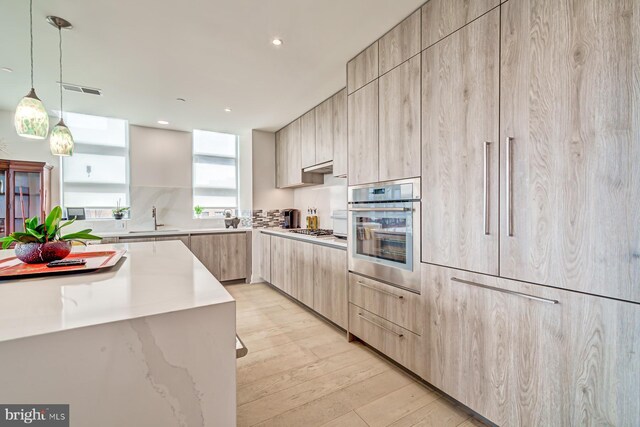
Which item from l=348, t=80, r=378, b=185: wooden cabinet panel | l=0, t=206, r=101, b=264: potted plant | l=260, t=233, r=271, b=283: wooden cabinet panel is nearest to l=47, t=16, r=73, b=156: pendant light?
l=0, t=206, r=101, b=264: potted plant

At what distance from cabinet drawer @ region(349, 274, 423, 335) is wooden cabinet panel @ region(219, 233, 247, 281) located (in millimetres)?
2547

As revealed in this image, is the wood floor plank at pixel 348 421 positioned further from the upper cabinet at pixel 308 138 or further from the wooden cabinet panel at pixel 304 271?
the upper cabinet at pixel 308 138

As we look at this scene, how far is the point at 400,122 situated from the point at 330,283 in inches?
64.2

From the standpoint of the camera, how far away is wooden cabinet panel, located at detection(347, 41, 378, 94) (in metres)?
2.20

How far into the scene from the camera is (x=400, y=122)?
1.97 metres

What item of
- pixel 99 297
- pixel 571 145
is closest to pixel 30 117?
pixel 99 297

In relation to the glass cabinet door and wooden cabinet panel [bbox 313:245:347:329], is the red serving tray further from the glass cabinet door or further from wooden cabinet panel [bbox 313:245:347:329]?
the glass cabinet door

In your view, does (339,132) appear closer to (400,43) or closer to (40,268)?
(400,43)

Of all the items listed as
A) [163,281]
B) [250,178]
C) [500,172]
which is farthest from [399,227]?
[250,178]

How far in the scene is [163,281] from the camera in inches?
42.7

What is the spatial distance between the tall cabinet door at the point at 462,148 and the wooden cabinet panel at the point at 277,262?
234cm

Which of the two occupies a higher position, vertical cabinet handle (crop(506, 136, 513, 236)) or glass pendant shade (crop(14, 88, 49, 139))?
glass pendant shade (crop(14, 88, 49, 139))

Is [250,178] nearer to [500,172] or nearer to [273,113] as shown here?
[273,113]

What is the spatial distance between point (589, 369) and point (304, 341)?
6.35 feet
